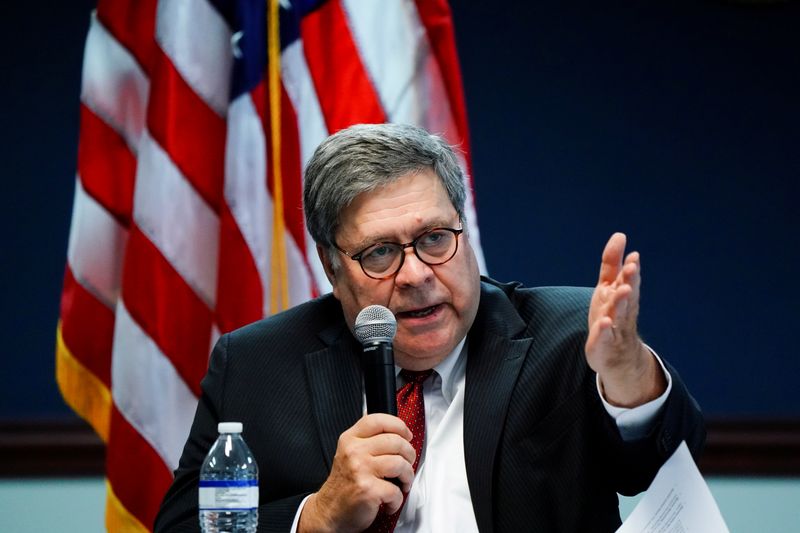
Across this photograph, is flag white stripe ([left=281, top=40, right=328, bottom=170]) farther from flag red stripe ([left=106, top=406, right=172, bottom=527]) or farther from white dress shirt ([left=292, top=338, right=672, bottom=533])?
white dress shirt ([left=292, top=338, right=672, bottom=533])

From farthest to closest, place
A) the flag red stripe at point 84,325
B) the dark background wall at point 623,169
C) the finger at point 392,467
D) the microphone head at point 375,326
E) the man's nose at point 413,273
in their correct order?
the dark background wall at point 623,169 → the flag red stripe at point 84,325 → the man's nose at point 413,273 → the microphone head at point 375,326 → the finger at point 392,467

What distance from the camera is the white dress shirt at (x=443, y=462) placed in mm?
1904

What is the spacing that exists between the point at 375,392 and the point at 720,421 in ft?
7.22

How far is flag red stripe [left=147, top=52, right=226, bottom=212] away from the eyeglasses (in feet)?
3.63

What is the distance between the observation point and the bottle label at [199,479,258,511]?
1.53 m

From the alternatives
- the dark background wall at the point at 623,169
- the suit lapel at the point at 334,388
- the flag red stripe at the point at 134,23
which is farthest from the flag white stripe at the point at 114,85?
the suit lapel at the point at 334,388

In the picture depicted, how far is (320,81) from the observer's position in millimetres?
3006

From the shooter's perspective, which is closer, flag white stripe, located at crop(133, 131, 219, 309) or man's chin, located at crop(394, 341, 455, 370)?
man's chin, located at crop(394, 341, 455, 370)

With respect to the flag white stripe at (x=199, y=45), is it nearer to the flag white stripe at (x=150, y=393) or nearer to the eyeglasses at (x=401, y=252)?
the flag white stripe at (x=150, y=393)

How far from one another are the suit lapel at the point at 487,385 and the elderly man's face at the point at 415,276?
0.22ft

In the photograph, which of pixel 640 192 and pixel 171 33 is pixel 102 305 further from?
pixel 640 192

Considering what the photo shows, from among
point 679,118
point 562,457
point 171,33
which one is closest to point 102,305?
point 171,33

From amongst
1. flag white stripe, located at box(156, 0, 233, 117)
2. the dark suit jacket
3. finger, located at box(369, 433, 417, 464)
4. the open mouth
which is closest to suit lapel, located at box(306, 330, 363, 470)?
the dark suit jacket

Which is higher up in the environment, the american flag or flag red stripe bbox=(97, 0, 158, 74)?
flag red stripe bbox=(97, 0, 158, 74)
